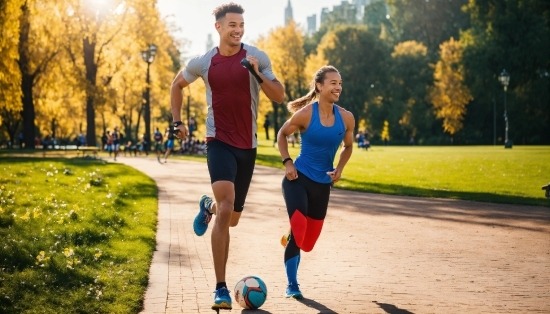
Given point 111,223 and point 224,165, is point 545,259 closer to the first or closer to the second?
point 224,165

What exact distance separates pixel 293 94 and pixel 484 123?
19094 millimetres

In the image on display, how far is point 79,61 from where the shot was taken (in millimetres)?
43344

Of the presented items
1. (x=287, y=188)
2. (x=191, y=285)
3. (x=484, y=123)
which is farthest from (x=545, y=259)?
(x=484, y=123)

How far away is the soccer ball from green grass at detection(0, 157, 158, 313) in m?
0.84

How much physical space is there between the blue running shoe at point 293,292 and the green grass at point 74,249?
4.29 ft

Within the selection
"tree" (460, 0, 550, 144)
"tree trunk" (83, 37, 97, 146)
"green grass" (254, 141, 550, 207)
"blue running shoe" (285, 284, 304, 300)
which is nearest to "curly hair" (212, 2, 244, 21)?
"blue running shoe" (285, 284, 304, 300)

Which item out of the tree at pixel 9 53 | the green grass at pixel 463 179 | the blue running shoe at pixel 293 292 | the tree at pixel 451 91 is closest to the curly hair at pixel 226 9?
the blue running shoe at pixel 293 292

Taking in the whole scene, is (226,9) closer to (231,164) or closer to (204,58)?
(204,58)

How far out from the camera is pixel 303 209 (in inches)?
241

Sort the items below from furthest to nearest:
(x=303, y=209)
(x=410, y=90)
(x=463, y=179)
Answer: (x=410, y=90), (x=463, y=179), (x=303, y=209)

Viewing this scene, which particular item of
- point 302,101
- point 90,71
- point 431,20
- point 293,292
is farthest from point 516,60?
point 293,292

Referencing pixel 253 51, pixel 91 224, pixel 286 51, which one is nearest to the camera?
pixel 253 51

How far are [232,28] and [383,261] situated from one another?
3499 mm

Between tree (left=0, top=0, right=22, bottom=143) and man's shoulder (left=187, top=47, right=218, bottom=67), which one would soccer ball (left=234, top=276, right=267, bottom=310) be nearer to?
man's shoulder (left=187, top=47, right=218, bottom=67)
